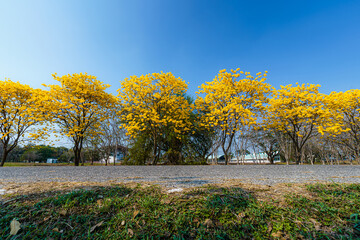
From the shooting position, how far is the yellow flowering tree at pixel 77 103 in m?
8.66

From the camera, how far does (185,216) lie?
1624 mm

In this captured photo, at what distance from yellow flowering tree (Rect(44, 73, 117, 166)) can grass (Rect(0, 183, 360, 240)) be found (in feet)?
24.9

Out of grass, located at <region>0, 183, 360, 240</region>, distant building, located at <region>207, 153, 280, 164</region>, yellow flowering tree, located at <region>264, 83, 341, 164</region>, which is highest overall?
yellow flowering tree, located at <region>264, 83, 341, 164</region>

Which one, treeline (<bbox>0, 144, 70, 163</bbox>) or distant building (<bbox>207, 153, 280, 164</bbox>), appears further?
treeline (<bbox>0, 144, 70, 163</bbox>)

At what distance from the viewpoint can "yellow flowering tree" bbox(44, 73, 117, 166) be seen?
8664 mm

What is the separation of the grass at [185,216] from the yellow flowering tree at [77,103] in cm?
759

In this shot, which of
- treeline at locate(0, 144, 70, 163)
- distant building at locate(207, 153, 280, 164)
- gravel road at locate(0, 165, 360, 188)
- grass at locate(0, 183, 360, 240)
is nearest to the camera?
grass at locate(0, 183, 360, 240)

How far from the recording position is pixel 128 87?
9648 millimetres

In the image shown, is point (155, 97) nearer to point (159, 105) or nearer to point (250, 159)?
point (159, 105)

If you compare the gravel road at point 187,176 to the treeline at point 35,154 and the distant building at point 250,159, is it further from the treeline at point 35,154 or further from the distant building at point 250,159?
the treeline at point 35,154

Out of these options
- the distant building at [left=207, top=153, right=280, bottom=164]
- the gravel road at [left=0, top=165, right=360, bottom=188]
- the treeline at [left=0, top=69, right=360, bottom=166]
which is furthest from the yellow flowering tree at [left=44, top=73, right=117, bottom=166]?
the distant building at [left=207, top=153, right=280, bottom=164]

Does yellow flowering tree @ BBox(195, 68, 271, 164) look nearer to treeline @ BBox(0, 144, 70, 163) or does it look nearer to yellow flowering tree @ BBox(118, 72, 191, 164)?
yellow flowering tree @ BBox(118, 72, 191, 164)

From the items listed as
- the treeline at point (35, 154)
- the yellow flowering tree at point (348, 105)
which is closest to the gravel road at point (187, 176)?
the yellow flowering tree at point (348, 105)

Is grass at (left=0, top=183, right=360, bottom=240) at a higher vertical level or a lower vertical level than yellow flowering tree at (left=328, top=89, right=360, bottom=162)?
lower
